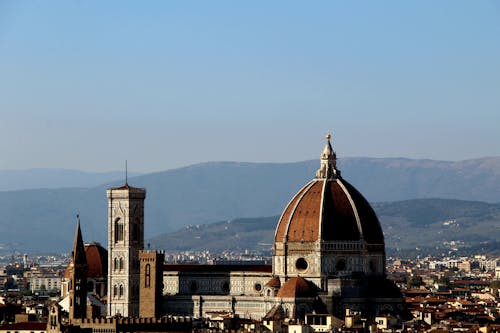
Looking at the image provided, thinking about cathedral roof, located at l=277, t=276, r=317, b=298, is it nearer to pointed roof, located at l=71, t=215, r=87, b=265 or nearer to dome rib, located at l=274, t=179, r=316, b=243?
dome rib, located at l=274, t=179, r=316, b=243

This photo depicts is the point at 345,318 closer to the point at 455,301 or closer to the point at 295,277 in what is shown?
the point at 295,277

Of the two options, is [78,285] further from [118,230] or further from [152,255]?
[118,230]

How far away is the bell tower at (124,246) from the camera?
349 feet

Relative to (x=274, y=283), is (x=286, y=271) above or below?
above

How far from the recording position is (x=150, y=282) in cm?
10425

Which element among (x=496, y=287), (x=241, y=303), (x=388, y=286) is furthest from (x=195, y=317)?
(x=496, y=287)

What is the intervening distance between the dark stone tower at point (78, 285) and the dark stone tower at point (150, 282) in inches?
178

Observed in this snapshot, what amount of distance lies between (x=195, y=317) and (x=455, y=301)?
25.8 metres

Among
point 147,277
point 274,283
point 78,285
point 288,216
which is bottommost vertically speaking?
point 78,285

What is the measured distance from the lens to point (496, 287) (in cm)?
16638

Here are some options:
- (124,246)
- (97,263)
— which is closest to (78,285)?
(124,246)

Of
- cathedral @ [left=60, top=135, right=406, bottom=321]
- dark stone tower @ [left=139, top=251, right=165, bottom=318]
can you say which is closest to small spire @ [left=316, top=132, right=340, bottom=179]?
cathedral @ [left=60, top=135, right=406, bottom=321]

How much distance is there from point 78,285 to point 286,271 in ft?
42.3

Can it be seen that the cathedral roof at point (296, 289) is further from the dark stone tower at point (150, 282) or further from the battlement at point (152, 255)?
the battlement at point (152, 255)
